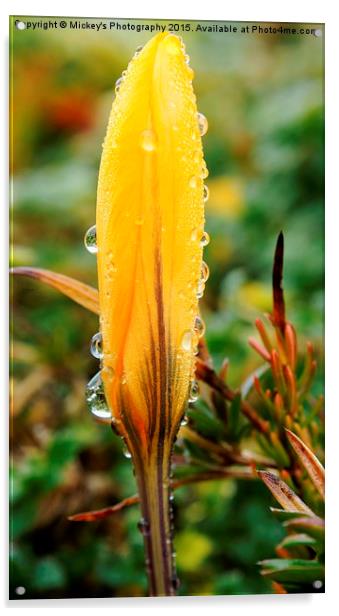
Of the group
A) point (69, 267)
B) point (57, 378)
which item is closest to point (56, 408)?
point (57, 378)

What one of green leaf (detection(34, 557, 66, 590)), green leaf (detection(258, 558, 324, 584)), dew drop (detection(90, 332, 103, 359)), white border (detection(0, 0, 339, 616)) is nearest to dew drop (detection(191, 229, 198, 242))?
dew drop (detection(90, 332, 103, 359))

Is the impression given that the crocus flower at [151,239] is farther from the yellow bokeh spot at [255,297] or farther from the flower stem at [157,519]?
the yellow bokeh spot at [255,297]

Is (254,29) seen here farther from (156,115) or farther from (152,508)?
(152,508)

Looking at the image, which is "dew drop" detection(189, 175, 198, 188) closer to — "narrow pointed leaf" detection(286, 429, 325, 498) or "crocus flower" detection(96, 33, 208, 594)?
"crocus flower" detection(96, 33, 208, 594)

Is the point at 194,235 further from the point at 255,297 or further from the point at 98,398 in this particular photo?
the point at 255,297

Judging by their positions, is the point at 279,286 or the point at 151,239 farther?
the point at 279,286
